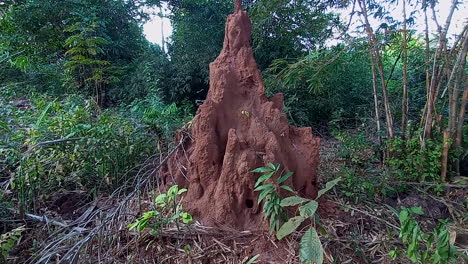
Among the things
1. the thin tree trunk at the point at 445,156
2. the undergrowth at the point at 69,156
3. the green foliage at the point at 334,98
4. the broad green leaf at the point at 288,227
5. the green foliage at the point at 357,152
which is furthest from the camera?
the green foliage at the point at 334,98

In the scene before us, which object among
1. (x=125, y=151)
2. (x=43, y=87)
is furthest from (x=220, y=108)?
(x=43, y=87)

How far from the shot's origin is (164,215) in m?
2.49

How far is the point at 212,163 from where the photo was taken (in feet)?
8.23

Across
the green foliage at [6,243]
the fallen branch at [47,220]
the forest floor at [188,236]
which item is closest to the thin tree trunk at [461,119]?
the forest floor at [188,236]

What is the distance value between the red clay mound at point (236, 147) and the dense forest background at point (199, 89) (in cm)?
62

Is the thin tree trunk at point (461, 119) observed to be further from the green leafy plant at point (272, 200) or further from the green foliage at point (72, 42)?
the green foliage at point (72, 42)

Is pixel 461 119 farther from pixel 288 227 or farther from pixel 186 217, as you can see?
pixel 186 217

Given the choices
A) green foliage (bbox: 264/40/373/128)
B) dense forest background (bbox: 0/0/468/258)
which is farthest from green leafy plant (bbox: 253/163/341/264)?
green foliage (bbox: 264/40/373/128)

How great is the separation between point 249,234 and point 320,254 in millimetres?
610

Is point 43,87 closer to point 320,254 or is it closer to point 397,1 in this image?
point 397,1

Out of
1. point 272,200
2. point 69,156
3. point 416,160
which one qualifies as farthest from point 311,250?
point 69,156

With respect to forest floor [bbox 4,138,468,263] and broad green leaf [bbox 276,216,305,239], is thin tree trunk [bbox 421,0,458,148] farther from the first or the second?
broad green leaf [bbox 276,216,305,239]

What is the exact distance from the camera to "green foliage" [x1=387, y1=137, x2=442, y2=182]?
328 cm

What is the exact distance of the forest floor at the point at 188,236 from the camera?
2.14 meters
